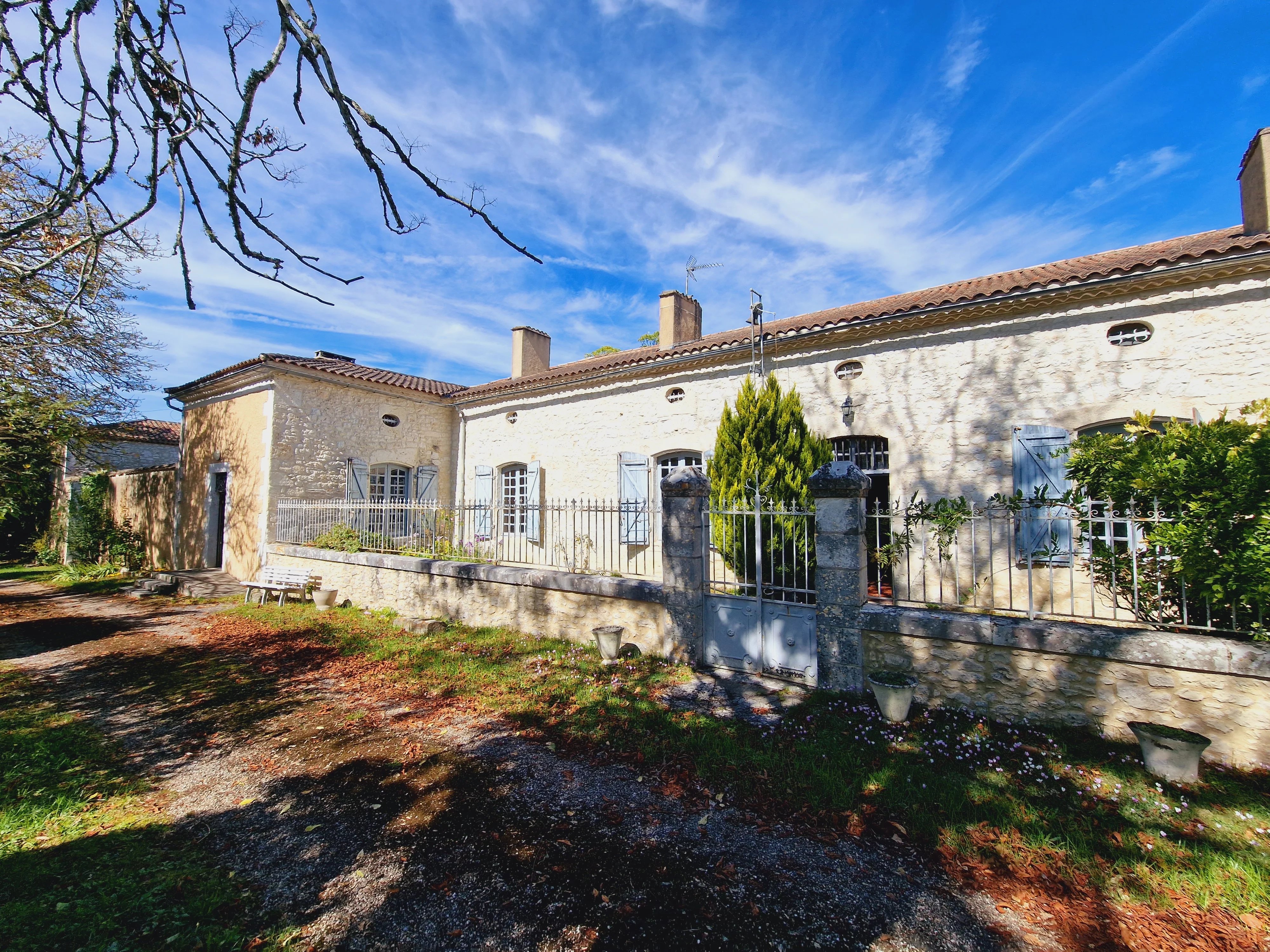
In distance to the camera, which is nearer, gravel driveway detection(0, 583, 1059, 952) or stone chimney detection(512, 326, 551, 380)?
gravel driveway detection(0, 583, 1059, 952)

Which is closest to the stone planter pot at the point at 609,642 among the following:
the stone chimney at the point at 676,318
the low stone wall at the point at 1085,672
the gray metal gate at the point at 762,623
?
the gray metal gate at the point at 762,623

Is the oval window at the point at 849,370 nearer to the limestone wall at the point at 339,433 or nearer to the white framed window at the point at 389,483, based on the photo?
the limestone wall at the point at 339,433

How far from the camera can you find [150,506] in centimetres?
1409

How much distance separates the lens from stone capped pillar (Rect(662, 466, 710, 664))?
222 inches

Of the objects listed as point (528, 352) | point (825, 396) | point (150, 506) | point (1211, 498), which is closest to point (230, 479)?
point (150, 506)

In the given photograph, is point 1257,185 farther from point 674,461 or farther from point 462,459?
point 462,459

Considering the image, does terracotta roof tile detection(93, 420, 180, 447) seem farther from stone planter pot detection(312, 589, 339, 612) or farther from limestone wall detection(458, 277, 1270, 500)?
limestone wall detection(458, 277, 1270, 500)

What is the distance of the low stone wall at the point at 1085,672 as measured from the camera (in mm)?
3436

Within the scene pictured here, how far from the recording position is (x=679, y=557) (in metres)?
5.66

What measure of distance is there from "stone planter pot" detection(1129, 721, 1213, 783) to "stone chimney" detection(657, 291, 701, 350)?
1032 centimetres

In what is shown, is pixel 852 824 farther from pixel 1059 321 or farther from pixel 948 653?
pixel 1059 321

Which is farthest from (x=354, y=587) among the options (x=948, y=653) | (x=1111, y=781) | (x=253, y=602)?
(x=1111, y=781)

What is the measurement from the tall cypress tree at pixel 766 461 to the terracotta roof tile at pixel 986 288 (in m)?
1.47

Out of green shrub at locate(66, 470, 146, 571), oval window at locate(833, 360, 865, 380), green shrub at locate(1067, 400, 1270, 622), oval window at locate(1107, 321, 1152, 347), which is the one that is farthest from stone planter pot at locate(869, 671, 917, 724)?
green shrub at locate(66, 470, 146, 571)
